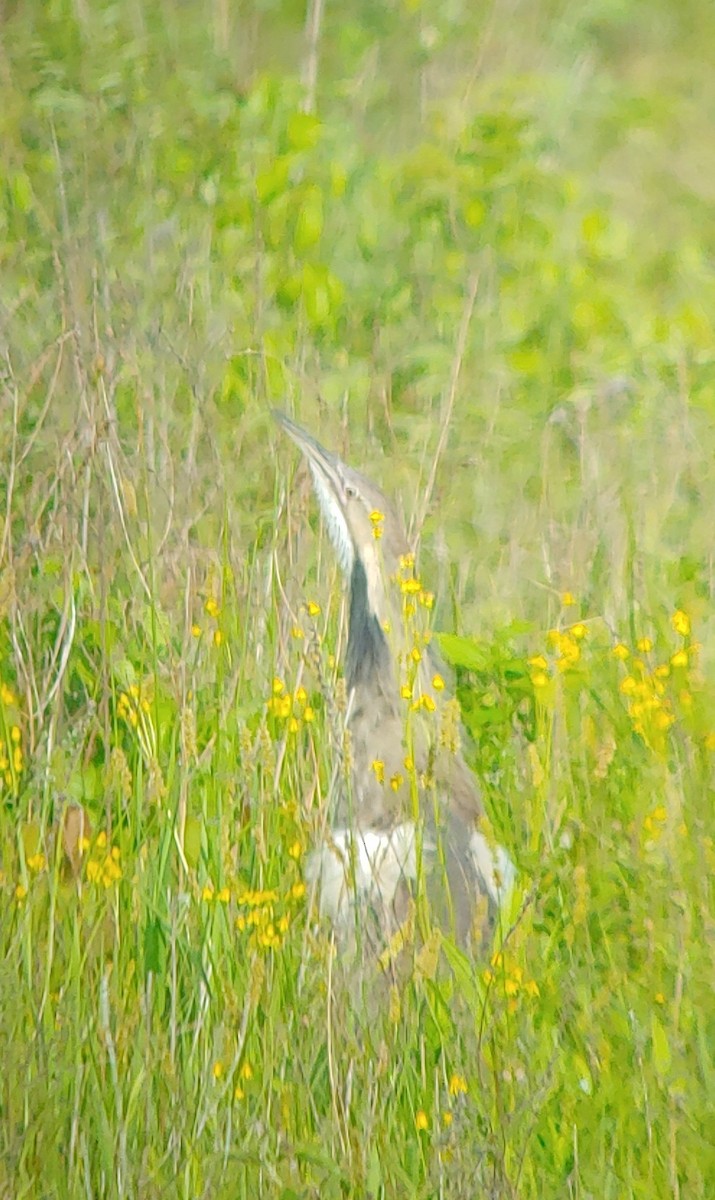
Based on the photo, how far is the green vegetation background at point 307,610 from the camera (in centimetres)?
244

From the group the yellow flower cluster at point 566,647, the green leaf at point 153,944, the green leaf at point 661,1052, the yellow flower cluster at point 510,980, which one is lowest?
the green leaf at point 661,1052

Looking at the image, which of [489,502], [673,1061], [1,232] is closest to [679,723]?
[673,1061]

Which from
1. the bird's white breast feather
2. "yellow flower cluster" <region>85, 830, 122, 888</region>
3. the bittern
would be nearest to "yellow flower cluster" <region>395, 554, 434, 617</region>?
the bittern

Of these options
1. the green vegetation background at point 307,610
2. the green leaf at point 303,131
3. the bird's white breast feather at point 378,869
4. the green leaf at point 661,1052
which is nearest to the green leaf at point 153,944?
the green vegetation background at point 307,610

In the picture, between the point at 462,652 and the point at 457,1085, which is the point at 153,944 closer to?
the point at 457,1085

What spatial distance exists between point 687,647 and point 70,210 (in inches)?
71.8

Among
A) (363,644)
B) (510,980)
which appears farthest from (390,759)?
(510,980)

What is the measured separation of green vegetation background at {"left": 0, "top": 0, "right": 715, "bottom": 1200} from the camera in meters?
2.44

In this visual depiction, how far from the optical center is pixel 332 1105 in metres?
2.38

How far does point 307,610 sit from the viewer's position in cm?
317

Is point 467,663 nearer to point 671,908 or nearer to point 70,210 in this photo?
point 671,908

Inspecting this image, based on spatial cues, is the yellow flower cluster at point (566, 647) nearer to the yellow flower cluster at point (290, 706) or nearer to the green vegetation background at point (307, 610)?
the green vegetation background at point (307, 610)

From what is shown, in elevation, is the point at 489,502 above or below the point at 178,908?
above

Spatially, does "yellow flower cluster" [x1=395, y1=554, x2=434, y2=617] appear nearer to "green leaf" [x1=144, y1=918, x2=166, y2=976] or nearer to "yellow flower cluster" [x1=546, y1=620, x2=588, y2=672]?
"yellow flower cluster" [x1=546, y1=620, x2=588, y2=672]
